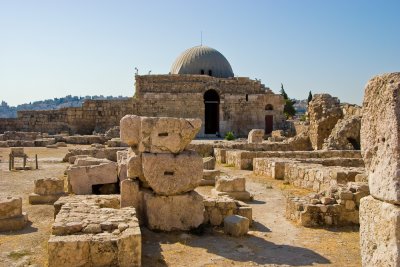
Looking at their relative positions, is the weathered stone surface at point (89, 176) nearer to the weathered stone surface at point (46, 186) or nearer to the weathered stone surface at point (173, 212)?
the weathered stone surface at point (46, 186)

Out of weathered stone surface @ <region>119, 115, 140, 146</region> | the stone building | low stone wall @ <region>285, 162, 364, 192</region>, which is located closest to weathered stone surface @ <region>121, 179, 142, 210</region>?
weathered stone surface @ <region>119, 115, 140, 146</region>

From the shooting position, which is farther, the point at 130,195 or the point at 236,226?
the point at 130,195

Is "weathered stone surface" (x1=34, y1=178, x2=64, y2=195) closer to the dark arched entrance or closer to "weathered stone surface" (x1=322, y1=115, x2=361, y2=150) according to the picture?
"weathered stone surface" (x1=322, y1=115, x2=361, y2=150)

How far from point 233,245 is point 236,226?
0.52 metres

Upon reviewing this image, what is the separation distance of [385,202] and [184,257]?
3756mm

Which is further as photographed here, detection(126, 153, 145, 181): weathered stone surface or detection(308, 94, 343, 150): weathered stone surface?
detection(308, 94, 343, 150): weathered stone surface

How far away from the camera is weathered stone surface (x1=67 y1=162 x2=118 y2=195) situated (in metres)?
10.0

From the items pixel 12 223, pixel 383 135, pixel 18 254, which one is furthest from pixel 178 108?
pixel 383 135

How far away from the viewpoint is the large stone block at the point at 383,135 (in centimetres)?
272

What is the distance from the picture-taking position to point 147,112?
104 ft

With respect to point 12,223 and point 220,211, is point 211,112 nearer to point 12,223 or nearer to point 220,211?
point 220,211

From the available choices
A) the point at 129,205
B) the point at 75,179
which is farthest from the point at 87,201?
the point at 75,179

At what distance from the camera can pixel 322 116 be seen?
21.8m

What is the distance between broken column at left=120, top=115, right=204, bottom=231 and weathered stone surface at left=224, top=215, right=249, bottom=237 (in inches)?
20.1
